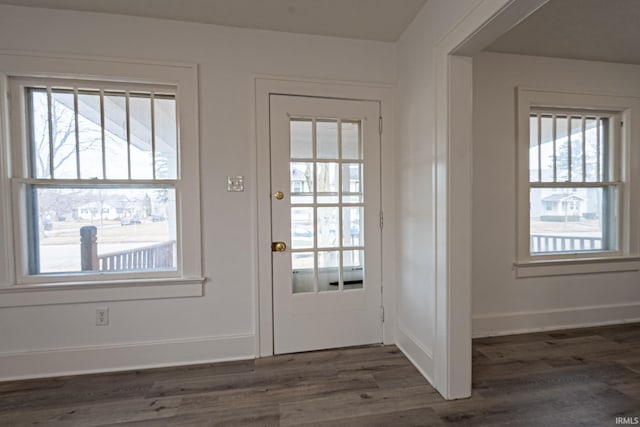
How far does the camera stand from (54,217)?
2156mm

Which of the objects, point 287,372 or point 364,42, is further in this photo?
point 364,42

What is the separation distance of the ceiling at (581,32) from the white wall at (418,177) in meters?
0.85

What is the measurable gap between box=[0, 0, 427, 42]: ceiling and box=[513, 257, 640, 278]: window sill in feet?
7.94

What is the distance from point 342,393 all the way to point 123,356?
165cm

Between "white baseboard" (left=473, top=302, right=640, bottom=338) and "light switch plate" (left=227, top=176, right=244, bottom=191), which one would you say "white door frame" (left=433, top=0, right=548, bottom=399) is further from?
"light switch plate" (left=227, top=176, right=244, bottom=191)

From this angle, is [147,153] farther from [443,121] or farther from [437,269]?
[437,269]

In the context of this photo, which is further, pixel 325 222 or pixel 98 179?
pixel 325 222

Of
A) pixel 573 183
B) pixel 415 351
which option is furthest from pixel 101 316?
pixel 573 183

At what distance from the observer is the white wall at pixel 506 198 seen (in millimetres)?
2660

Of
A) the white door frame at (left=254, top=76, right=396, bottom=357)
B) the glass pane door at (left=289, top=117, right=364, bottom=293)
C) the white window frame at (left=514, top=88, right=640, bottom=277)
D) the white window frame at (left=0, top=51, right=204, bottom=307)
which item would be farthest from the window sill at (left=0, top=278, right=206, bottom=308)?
the white window frame at (left=514, top=88, right=640, bottom=277)

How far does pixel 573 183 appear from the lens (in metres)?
2.85

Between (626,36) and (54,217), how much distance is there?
15.6ft

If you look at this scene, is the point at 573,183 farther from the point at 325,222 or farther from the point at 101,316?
the point at 101,316

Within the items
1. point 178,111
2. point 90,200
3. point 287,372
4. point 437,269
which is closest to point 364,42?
point 178,111
